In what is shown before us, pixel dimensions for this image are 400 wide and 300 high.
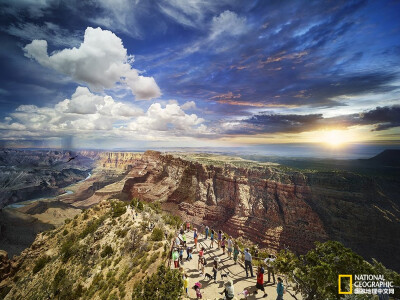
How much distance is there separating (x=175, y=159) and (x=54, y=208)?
53.6 m

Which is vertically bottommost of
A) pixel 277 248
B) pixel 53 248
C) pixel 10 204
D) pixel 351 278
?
pixel 10 204

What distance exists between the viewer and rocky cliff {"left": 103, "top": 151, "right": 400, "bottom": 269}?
35969 millimetres

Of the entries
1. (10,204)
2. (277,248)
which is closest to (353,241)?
(277,248)

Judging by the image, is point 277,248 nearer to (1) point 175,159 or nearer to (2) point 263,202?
(2) point 263,202

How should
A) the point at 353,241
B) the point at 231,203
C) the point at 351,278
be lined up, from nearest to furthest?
the point at 351,278 < the point at 353,241 < the point at 231,203

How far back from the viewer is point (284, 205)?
4309 cm

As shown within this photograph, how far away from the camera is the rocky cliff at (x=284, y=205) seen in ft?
118

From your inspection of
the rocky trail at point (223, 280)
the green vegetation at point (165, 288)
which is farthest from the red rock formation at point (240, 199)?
the green vegetation at point (165, 288)

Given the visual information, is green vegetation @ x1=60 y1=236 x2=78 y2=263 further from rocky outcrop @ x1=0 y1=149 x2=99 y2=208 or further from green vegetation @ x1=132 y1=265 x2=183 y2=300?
rocky outcrop @ x1=0 y1=149 x2=99 y2=208

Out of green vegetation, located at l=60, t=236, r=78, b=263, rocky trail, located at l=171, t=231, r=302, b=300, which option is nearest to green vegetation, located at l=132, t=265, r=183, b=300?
rocky trail, located at l=171, t=231, r=302, b=300

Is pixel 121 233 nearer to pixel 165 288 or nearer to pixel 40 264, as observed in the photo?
pixel 165 288

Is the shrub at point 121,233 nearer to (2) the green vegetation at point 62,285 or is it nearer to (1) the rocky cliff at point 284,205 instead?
(2) the green vegetation at point 62,285

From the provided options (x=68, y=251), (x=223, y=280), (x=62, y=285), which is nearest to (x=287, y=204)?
(x=223, y=280)

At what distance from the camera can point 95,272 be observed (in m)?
16.9
